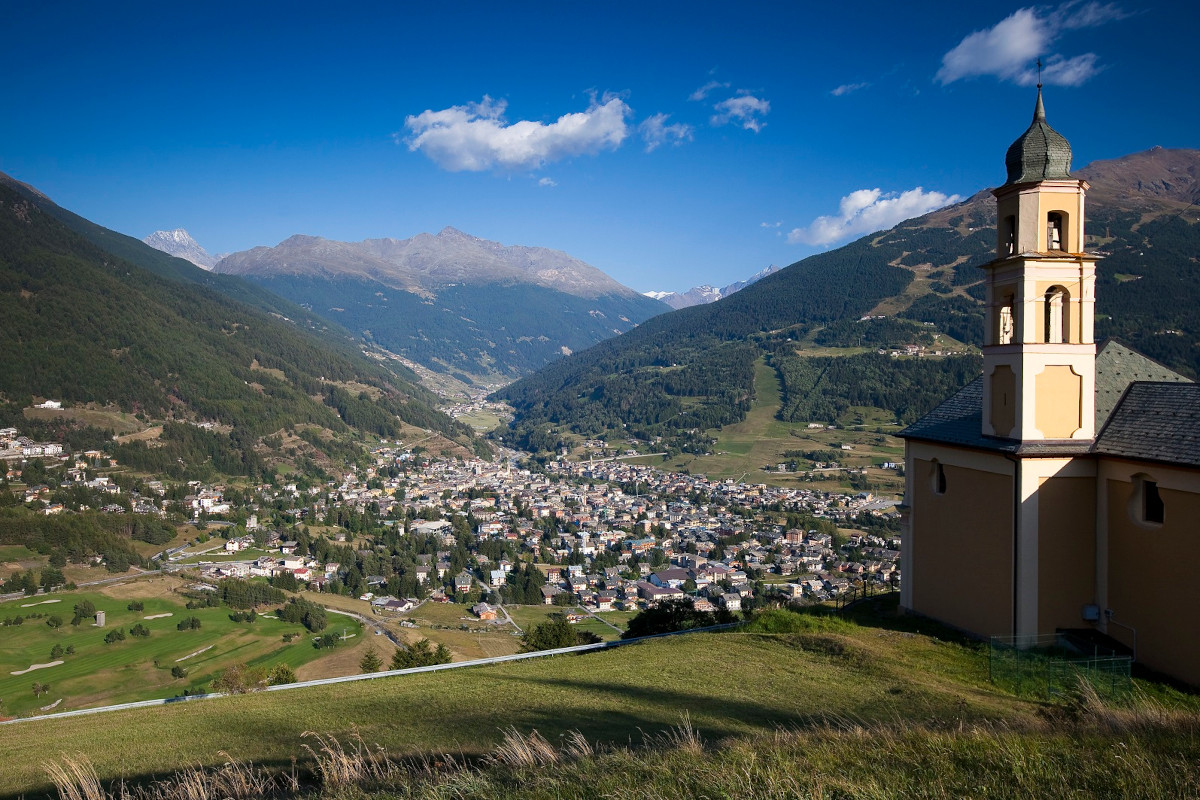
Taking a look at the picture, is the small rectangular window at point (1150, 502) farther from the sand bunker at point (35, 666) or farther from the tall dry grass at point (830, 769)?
the sand bunker at point (35, 666)

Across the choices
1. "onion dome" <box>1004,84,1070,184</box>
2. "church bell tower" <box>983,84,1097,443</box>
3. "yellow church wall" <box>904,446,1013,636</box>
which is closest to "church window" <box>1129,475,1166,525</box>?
"church bell tower" <box>983,84,1097,443</box>

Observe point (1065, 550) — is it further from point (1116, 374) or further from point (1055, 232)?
point (1055, 232)

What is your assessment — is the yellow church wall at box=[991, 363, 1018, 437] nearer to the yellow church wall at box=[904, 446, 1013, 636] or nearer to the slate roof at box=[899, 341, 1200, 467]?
the slate roof at box=[899, 341, 1200, 467]

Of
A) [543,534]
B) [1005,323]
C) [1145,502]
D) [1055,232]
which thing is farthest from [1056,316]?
[543,534]

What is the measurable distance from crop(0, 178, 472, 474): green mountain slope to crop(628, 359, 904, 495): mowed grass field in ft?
172

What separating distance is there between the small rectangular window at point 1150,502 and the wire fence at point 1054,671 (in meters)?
2.47

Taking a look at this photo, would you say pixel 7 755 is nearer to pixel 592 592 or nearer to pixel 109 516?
pixel 592 592

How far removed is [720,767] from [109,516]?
73.5 meters

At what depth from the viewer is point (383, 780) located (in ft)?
17.9

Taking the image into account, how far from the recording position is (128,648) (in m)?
39.2

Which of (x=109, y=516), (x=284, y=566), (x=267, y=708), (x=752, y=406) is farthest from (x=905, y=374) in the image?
(x=267, y=708)

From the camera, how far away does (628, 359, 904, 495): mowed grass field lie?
89.4 m

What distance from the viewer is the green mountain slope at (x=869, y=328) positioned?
10831 cm

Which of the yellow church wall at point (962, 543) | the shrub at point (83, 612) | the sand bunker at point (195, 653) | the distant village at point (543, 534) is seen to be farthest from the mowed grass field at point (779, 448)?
the shrub at point (83, 612)
